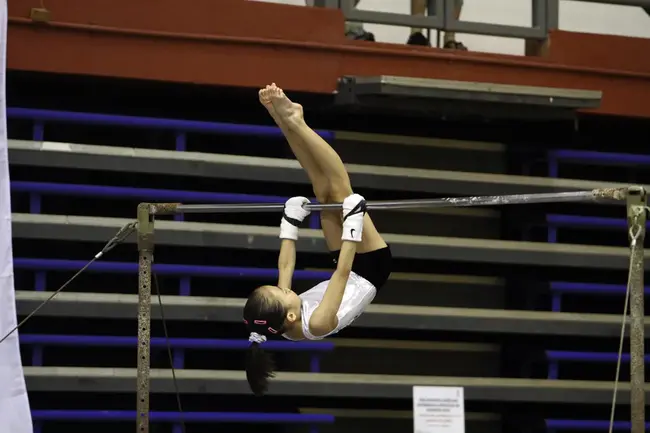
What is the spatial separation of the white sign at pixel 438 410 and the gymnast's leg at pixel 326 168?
122 cm

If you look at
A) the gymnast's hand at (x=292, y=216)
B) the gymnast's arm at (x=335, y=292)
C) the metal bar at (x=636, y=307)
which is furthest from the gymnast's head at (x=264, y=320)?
the metal bar at (x=636, y=307)

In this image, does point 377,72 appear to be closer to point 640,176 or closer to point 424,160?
point 424,160

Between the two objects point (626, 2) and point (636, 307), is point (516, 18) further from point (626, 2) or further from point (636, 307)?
point (636, 307)

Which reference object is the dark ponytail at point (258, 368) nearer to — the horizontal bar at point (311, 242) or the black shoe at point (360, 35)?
the horizontal bar at point (311, 242)

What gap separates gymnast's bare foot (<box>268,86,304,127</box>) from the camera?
4.47m

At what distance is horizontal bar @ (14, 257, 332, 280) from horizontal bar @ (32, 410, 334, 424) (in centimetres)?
73

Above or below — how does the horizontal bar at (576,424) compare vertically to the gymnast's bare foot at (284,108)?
below

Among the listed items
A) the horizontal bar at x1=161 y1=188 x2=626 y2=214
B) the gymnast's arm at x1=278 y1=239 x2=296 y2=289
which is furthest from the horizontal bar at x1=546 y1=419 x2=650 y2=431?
the gymnast's arm at x1=278 y1=239 x2=296 y2=289

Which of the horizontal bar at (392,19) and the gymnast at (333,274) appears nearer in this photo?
the gymnast at (333,274)

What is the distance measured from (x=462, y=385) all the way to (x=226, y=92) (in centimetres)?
206

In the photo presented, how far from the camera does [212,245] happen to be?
19.8 ft

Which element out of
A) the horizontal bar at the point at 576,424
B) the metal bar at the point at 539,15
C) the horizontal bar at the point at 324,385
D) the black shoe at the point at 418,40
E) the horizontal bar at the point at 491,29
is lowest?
the horizontal bar at the point at 576,424

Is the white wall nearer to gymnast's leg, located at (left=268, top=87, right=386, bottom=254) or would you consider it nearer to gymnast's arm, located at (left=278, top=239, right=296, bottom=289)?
gymnast's leg, located at (left=268, top=87, right=386, bottom=254)

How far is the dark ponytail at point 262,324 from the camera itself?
4242 mm
